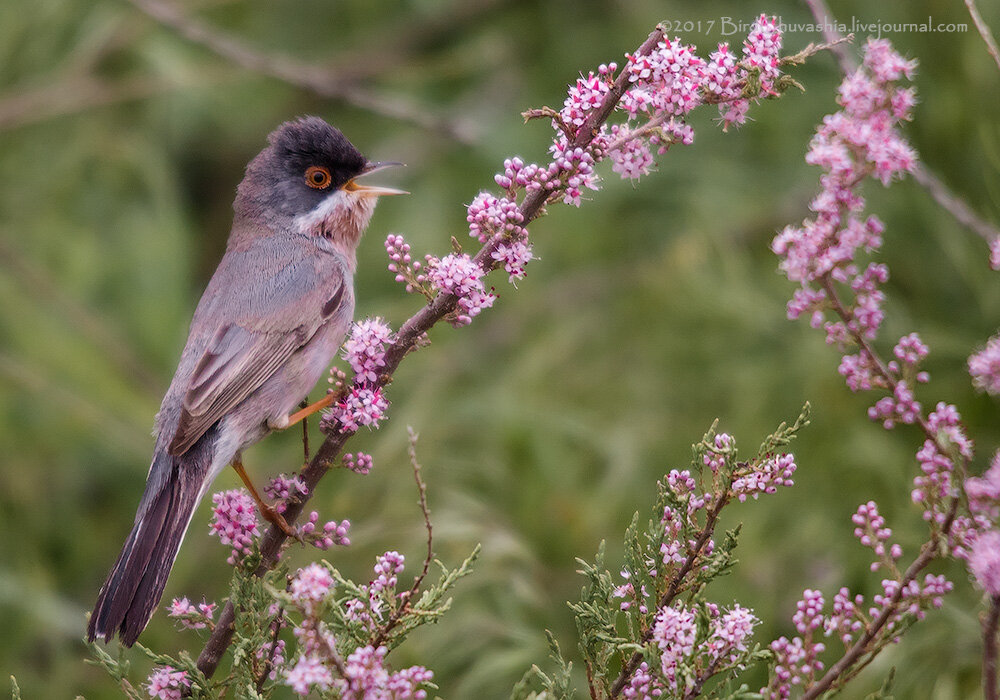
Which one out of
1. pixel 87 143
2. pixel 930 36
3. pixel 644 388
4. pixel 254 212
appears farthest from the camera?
pixel 87 143

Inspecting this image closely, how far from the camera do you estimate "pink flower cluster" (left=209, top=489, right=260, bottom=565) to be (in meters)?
2.19

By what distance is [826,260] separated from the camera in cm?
167

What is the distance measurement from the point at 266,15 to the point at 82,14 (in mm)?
1596

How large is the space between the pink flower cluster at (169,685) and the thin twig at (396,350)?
0.08 m

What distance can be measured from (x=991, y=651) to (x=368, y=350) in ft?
4.21

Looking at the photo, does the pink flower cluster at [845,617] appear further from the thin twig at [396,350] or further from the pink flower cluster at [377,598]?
the thin twig at [396,350]

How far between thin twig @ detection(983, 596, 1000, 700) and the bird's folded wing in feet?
7.24

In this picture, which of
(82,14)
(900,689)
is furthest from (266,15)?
(900,689)

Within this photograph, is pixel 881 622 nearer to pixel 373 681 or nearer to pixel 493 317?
pixel 373 681

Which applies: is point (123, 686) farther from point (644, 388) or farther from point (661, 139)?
point (644, 388)

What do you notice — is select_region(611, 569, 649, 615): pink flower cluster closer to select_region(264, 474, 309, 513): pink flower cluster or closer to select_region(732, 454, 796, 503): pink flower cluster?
select_region(732, 454, 796, 503): pink flower cluster

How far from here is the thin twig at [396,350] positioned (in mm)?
2074

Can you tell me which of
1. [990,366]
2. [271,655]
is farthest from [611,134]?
[271,655]

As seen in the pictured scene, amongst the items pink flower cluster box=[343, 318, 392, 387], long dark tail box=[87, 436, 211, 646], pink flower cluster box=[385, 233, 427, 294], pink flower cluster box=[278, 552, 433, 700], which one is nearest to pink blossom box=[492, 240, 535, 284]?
pink flower cluster box=[385, 233, 427, 294]
